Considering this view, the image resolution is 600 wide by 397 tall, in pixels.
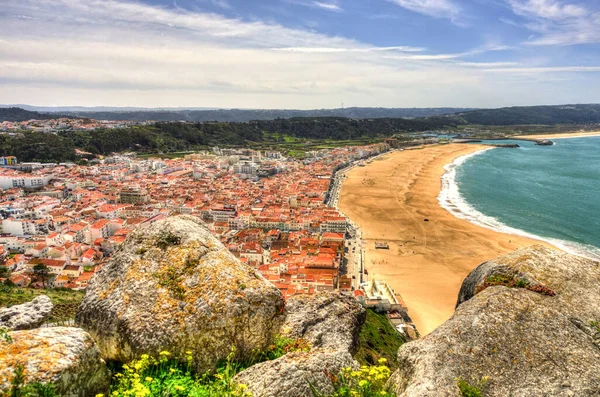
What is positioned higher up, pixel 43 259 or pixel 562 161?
pixel 562 161

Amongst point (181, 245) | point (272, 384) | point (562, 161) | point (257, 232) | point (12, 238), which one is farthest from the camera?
point (562, 161)

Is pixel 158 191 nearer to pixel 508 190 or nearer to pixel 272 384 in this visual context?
pixel 508 190

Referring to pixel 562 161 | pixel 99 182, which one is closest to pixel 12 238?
pixel 99 182

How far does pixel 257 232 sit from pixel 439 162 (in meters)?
84.2

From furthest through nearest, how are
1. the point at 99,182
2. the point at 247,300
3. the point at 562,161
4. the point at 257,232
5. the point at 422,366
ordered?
the point at 562,161
the point at 99,182
the point at 257,232
the point at 247,300
the point at 422,366

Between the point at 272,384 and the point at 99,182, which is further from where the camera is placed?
the point at 99,182

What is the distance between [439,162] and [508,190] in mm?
42721

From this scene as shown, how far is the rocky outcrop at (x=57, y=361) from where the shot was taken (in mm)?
4926

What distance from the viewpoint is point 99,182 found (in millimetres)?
88688

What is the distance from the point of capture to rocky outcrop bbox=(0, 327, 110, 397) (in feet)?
16.2

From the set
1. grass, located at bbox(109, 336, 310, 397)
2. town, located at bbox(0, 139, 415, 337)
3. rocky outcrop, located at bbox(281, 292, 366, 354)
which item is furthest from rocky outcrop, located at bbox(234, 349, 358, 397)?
town, located at bbox(0, 139, 415, 337)

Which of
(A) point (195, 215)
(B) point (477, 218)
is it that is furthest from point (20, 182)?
(B) point (477, 218)

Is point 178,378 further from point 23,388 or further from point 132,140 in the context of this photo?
point 132,140

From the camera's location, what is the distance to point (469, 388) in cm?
638
